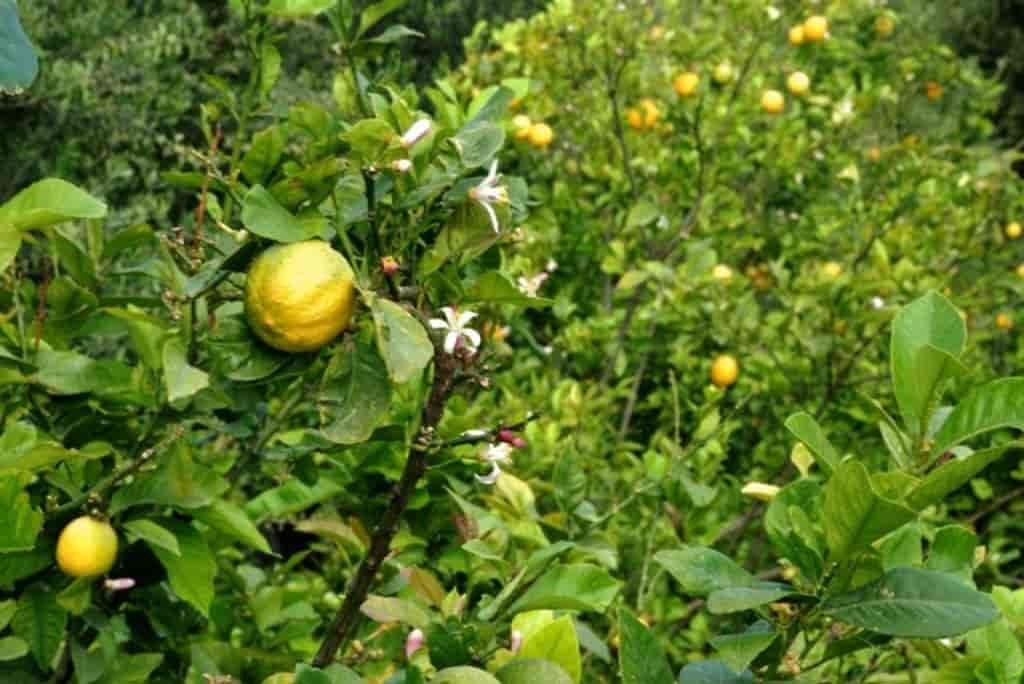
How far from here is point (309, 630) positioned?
136cm

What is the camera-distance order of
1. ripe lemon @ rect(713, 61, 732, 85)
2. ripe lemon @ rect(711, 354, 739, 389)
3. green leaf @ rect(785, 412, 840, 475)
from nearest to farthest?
green leaf @ rect(785, 412, 840, 475)
ripe lemon @ rect(711, 354, 739, 389)
ripe lemon @ rect(713, 61, 732, 85)

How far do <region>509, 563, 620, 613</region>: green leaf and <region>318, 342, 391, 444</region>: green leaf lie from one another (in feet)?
0.54

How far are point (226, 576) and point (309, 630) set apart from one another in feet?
0.37

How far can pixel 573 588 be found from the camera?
2.95 feet

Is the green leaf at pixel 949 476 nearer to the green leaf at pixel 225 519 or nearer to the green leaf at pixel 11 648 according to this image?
the green leaf at pixel 225 519

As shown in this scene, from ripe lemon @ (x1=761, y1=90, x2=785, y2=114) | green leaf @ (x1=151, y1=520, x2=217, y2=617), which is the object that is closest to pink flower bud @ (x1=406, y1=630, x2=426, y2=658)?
green leaf @ (x1=151, y1=520, x2=217, y2=617)

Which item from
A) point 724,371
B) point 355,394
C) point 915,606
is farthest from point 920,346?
point 724,371

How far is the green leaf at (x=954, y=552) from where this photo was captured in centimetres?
86

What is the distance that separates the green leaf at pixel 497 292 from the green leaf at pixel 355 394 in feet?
0.28

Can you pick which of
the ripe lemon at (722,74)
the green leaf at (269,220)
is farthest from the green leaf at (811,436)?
the ripe lemon at (722,74)

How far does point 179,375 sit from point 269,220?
0.48 ft

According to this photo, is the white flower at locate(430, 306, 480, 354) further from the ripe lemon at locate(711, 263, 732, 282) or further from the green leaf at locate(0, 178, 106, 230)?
the ripe lemon at locate(711, 263, 732, 282)

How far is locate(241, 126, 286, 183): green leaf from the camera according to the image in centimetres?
100

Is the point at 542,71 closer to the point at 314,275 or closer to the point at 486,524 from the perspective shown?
the point at 486,524
